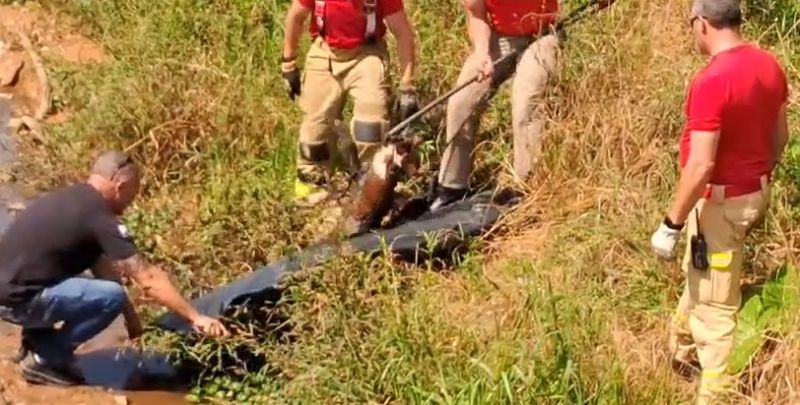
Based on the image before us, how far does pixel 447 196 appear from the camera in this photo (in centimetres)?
763

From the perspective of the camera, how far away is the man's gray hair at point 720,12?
5.09 meters

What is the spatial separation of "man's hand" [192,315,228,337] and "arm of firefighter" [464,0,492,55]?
2.11 m

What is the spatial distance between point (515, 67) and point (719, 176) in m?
2.27

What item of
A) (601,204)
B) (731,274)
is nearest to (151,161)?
(601,204)

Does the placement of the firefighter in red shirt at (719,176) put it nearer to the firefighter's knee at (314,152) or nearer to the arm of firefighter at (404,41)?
the arm of firefighter at (404,41)

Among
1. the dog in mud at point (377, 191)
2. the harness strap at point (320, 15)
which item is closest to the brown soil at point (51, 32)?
the harness strap at point (320, 15)

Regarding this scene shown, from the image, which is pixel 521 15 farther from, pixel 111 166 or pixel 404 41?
pixel 111 166

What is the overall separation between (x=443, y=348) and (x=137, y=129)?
3.33 meters

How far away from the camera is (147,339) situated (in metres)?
6.63

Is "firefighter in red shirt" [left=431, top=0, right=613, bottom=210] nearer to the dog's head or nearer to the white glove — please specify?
the dog's head

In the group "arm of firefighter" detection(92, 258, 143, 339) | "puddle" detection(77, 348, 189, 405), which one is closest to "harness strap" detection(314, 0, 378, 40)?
"arm of firefighter" detection(92, 258, 143, 339)

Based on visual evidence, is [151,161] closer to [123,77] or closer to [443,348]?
[123,77]

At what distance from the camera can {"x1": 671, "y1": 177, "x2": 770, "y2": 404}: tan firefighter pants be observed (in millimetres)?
5406

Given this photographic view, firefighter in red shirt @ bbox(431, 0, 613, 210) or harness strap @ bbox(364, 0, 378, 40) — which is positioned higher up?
harness strap @ bbox(364, 0, 378, 40)
